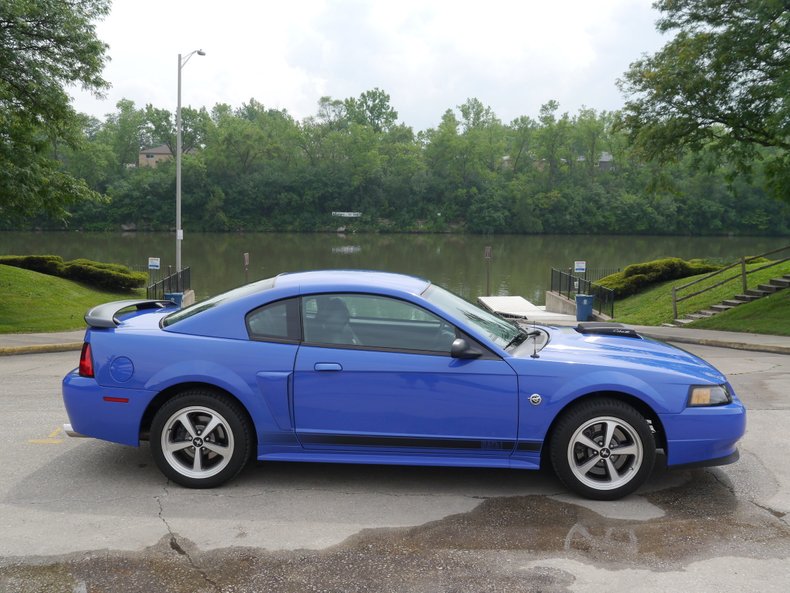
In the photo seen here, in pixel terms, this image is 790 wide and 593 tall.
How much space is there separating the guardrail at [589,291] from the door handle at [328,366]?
2038 cm

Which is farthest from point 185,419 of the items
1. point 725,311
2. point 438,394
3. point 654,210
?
point 654,210

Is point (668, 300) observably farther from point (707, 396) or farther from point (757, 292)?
point (707, 396)

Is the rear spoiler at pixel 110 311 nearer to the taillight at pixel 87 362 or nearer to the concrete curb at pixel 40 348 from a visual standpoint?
the taillight at pixel 87 362

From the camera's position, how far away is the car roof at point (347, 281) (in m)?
5.67

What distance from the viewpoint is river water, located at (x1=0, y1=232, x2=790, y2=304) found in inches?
1735

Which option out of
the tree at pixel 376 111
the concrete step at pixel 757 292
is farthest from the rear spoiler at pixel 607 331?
the tree at pixel 376 111

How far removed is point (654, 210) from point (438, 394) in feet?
Answer: 351

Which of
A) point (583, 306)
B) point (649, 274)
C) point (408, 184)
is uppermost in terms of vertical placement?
point (408, 184)

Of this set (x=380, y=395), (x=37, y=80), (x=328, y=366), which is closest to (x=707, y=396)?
(x=380, y=395)

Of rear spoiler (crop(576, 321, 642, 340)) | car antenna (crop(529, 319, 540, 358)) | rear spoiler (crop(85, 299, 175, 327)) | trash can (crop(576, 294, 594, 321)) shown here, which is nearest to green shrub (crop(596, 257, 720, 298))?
trash can (crop(576, 294, 594, 321))

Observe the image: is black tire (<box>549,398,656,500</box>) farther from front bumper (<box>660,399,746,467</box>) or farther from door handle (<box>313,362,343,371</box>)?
door handle (<box>313,362,343,371</box>)

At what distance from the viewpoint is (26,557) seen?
442 centimetres

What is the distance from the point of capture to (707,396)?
17.8 ft

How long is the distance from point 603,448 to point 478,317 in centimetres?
136
